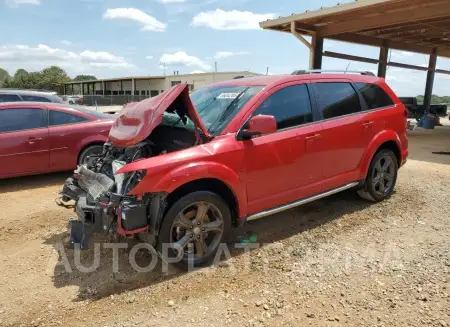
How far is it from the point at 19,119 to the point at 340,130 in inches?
208

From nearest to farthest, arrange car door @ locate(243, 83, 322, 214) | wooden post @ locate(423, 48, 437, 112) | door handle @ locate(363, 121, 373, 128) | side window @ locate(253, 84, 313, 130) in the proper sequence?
car door @ locate(243, 83, 322, 214)
side window @ locate(253, 84, 313, 130)
door handle @ locate(363, 121, 373, 128)
wooden post @ locate(423, 48, 437, 112)

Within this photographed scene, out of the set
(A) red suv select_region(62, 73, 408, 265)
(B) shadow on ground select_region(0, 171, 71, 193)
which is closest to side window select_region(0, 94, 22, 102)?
(B) shadow on ground select_region(0, 171, 71, 193)

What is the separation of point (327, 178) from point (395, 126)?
5.13 ft

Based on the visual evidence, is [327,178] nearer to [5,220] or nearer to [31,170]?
[5,220]

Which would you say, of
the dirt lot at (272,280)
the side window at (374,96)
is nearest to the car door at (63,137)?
the dirt lot at (272,280)

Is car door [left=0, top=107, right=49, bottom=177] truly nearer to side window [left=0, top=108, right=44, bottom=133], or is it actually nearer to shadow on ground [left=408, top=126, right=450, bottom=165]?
side window [left=0, top=108, right=44, bottom=133]

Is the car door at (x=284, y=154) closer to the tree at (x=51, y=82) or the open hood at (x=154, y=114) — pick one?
the open hood at (x=154, y=114)

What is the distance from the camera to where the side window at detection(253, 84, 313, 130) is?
4027mm

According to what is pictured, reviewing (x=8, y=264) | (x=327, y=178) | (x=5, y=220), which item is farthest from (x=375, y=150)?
(x=5, y=220)

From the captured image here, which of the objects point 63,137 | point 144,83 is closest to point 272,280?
point 63,137

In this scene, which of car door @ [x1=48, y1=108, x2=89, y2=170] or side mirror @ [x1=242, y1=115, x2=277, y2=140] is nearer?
side mirror @ [x1=242, y1=115, x2=277, y2=140]

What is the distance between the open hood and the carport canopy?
803 cm

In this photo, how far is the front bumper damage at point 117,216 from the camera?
10.5 ft

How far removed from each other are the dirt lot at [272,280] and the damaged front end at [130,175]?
452mm
